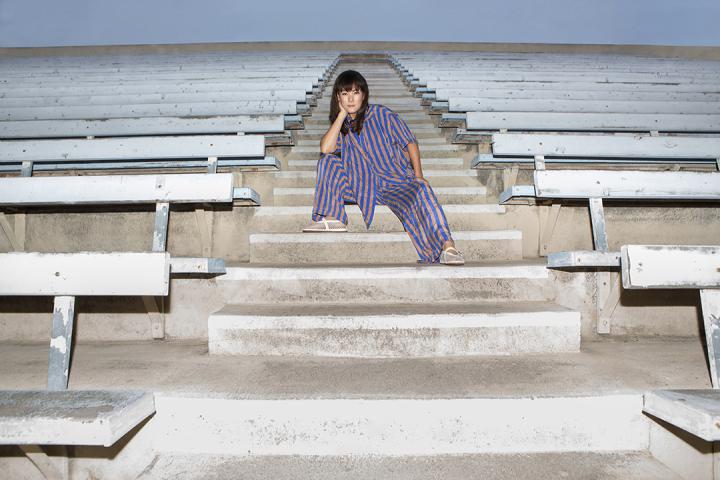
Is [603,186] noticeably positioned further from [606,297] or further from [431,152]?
[431,152]

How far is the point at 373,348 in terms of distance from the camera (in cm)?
125

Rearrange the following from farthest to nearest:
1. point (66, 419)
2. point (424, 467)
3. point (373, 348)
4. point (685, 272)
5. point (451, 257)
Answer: point (451, 257), point (373, 348), point (685, 272), point (424, 467), point (66, 419)

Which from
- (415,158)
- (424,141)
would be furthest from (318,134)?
(415,158)

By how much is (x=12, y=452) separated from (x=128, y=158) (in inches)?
52.0

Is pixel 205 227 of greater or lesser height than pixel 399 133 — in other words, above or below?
below

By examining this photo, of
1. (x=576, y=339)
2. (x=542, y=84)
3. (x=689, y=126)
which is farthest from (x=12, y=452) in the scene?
(x=542, y=84)

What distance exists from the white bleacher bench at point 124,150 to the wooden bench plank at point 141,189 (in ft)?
1.84

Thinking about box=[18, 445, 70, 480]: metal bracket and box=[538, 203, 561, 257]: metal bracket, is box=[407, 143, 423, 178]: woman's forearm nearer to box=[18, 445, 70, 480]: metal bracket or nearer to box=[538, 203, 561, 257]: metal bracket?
box=[538, 203, 561, 257]: metal bracket

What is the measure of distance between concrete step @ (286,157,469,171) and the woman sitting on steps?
40 centimetres

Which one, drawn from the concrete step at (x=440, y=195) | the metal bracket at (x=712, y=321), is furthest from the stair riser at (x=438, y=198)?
the metal bracket at (x=712, y=321)

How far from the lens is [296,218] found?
1.97 meters

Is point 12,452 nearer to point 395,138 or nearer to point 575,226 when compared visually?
point 395,138

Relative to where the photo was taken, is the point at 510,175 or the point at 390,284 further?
the point at 510,175

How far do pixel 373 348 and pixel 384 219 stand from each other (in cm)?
83
